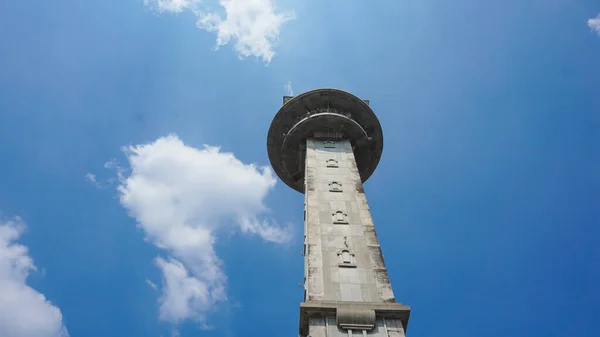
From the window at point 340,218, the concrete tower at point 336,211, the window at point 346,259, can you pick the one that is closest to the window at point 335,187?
the concrete tower at point 336,211

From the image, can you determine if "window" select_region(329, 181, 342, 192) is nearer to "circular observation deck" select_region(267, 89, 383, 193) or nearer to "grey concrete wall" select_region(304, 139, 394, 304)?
"grey concrete wall" select_region(304, 139, 394, 304)

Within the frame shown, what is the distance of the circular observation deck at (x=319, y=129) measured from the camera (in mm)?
30234

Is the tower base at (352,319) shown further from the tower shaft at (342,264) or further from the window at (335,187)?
the window at (335,187)

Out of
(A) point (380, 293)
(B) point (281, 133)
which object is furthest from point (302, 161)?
(A) point (380, 293)

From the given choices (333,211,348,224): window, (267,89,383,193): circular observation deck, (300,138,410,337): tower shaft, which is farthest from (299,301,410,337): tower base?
(267,89,383,193): circular observation deck

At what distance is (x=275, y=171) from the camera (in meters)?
33.6

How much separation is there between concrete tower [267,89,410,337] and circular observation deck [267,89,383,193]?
7 cm

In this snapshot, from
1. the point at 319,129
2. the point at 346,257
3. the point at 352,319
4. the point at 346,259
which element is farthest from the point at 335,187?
the point at 352,319

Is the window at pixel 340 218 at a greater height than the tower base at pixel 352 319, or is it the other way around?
the window at pixel 340 218

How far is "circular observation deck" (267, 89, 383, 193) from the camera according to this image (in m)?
30.2

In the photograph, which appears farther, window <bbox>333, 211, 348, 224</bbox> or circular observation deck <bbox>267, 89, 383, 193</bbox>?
circular observation deck <bbox>267, 89, 383, 193</bbox>

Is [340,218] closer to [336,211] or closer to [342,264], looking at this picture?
[336,211]

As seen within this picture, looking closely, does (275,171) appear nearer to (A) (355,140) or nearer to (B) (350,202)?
(A) (355,140)

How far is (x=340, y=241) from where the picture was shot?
19375mm
